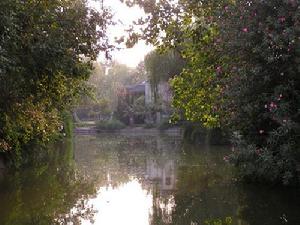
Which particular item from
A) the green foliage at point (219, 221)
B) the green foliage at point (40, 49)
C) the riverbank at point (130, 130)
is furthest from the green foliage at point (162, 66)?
the green foliage at point (219, 221)

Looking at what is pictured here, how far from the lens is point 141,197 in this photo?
13.0 meters

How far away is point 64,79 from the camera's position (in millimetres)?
12375

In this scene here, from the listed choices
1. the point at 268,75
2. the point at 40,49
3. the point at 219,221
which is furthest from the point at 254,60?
the point at 40,49

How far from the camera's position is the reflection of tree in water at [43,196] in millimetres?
10680

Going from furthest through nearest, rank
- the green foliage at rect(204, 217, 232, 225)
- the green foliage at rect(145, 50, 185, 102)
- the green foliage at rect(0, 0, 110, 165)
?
the green foliage at rect(145, 50, 185, 102)
the green foliage at rect(204, 217, 232, 225)
the green foliage at rect(0, 0, 110, 165)

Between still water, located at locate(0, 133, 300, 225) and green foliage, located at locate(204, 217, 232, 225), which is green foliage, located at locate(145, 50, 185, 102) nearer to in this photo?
still water, located at locate(0, 133, 300, 225)

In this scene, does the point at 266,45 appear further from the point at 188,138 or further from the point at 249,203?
the point at 188,138

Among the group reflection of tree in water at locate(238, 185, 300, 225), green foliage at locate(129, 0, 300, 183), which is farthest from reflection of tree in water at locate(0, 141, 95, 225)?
green foliage at locate(129, 0, 300, 183)

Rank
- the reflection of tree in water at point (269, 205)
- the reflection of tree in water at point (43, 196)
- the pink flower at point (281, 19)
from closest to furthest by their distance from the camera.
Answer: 1. the pink flower at point (281, 19)
2. the reflection of tree in water at point (269, 205)
3. the reflection of tree in water at point (43, 196)

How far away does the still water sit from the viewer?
10.3 meters

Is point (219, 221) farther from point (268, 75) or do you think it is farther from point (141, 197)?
point (141, 197)

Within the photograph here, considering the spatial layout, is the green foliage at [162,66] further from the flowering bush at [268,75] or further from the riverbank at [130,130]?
the flowering bush at [268,75]

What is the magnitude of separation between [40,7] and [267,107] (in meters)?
5.10

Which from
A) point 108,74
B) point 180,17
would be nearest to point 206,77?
point 180,17
